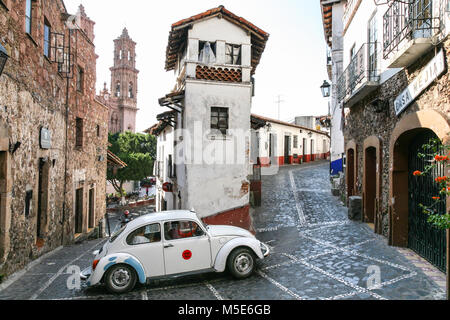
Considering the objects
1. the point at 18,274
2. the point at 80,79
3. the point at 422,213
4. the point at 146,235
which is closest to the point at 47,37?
the point at 80,79

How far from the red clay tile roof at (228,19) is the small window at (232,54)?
765 mm

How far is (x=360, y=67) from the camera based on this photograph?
9953 millimetres

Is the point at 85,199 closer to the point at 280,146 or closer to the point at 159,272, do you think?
the point at 159,272

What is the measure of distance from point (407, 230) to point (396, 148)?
1.94m

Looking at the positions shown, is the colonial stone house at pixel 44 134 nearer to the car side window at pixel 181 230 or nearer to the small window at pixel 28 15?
the small window at pixel 28 15

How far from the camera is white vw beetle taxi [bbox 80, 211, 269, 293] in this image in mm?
5762

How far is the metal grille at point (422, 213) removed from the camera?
6012 mm

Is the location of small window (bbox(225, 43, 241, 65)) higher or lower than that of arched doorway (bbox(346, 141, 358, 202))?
higher

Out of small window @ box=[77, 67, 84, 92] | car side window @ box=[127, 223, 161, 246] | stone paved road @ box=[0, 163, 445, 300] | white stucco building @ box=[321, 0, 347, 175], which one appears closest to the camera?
stone paved road @ box=[0, 163, 445, 300]

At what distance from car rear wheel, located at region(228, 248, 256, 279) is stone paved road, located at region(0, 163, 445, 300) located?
153mm


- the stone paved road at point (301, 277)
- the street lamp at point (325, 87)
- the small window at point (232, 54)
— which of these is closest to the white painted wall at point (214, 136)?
the small window at point (232, 54)

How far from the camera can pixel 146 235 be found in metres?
6.05

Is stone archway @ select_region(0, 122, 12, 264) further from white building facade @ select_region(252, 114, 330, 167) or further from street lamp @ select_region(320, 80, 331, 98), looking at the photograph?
white building facade @ select_region(252, 114, 330, 167)

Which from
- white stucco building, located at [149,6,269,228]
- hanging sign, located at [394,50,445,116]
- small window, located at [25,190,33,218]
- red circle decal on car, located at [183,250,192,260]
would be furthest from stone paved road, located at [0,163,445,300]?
hanging sign, located at [394,50,445,116]
